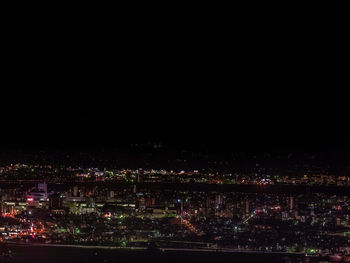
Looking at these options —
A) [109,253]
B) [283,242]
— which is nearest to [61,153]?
[109,253]

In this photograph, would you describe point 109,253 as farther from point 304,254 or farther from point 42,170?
point 304,254

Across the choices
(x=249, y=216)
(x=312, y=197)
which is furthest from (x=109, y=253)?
(x=312, y=197)

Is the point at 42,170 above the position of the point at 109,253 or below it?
above

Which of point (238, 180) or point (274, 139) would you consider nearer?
point (274, 139)

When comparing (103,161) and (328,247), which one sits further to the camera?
(103,161)

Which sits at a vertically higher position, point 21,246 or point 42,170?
point 42,170

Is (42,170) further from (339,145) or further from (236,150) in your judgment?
(339,145)
